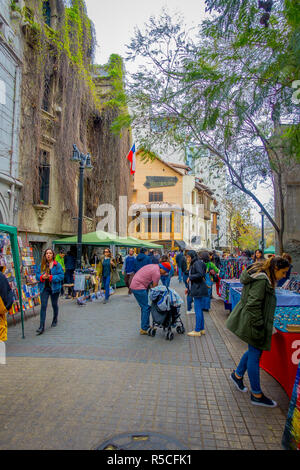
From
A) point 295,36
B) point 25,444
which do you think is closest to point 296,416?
point 25,444

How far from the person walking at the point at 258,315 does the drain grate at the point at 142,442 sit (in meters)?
1.29

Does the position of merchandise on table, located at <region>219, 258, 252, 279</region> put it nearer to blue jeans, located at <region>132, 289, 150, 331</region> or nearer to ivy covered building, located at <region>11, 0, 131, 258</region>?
blue jeans, located at <region>132, 289, 150, 331</region>

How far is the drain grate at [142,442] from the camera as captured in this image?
271 centimetres

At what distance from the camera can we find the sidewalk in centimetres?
295

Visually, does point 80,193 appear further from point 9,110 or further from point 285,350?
point 285,350

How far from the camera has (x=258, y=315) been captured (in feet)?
11.7

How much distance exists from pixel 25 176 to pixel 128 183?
8.92m

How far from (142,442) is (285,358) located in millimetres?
2017

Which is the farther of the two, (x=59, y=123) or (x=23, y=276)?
(x=59, y=123)

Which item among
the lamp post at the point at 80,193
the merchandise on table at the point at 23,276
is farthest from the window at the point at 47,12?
the merchandise on table at the point at 23,276

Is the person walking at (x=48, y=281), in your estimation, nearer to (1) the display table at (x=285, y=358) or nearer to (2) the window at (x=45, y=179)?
(1) the display table at (x=285, y=358)

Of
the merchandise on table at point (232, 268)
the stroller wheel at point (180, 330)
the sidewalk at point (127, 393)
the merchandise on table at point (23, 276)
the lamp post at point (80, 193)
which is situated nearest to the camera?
the sidewalk at point (127, 393)

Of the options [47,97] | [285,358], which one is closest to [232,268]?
[285,358]

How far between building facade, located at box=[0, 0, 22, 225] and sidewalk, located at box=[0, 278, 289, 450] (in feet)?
19.8
